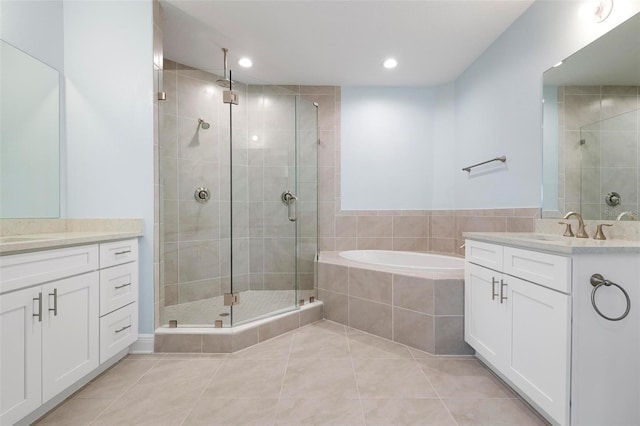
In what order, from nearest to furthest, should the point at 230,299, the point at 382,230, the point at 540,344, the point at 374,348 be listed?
1. the point at 540,344
2. the point at 374,348
3. the point at 230,299
4. the point at 382,230

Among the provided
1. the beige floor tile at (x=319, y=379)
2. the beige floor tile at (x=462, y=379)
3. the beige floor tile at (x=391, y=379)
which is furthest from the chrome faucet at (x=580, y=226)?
the beige floor tile at (x=319, y=379)

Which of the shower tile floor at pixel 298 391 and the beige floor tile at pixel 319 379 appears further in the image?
the beige floor tile at pixel 319 379

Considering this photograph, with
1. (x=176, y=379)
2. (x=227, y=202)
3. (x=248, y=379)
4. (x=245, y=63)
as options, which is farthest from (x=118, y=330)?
(x=245, y=63)

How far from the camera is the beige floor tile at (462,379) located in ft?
5.08

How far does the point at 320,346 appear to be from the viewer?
2.11 m

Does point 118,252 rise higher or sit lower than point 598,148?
lower

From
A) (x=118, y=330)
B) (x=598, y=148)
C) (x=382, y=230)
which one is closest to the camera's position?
(x=598, y=148)

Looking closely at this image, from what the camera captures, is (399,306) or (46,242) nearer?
(46,242)

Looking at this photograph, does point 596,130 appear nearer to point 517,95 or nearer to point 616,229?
point 616,229

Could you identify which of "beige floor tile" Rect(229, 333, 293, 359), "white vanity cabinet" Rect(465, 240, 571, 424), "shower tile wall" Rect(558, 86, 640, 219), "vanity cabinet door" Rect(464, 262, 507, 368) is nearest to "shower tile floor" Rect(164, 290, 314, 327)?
"beige floor tile" Rect(229, 333, 293, 359)

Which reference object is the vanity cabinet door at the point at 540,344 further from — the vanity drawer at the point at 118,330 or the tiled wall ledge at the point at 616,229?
the vanity drawer at the point at 118,330

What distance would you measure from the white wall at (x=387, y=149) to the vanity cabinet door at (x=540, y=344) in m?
2.01

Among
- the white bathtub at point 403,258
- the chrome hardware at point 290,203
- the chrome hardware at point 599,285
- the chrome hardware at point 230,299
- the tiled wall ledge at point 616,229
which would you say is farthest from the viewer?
the white bathtub at point 403,258

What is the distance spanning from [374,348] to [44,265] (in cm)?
196
